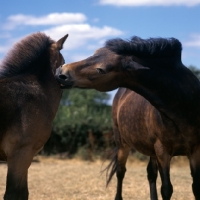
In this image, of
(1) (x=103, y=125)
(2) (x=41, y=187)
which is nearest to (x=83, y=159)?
(1) (x=103, y=125)

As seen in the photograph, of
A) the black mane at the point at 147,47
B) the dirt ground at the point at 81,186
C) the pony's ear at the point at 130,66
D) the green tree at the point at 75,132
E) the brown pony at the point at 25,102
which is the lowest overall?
the dirt ground at the point at 81,186

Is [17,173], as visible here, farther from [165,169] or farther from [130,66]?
[165,169]

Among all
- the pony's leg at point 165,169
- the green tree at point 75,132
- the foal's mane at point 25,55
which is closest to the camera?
the foal's mane at point 25,55

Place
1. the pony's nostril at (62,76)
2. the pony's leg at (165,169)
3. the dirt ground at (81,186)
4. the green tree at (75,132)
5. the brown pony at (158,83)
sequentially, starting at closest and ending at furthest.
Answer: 1. the pony's nostril at (62,76)
2. the brown pony at (158,83)
3. the pony's leg at (165,169)
4. the dirt ground at (81,186)
5. the green tree at (75,132)

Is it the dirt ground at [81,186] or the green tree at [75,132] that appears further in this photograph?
the green tree at [75,132]

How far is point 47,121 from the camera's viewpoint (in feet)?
20.8

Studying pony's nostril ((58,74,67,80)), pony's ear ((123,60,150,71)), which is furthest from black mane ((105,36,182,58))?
pony's nostril ((58,74,67,80))

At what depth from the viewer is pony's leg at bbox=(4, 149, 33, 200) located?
5945mm

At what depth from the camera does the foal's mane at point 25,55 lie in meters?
6.51

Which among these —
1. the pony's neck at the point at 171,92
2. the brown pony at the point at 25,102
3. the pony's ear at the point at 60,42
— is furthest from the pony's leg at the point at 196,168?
the pony's ear at the point at 60,42

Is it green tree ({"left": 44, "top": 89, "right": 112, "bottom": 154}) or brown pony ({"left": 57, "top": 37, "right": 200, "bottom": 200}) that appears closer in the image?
brown pony ({"left": 57, "top": 37, "right": 200, "bottom": 200})

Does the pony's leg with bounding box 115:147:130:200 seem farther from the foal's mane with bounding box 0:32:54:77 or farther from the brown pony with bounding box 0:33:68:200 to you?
the foal's mane with bounding box 0:32:54:77

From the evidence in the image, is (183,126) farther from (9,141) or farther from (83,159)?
(83,159)

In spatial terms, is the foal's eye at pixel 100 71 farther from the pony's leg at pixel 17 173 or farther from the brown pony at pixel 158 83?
the pony's leg at pixel 17 173
